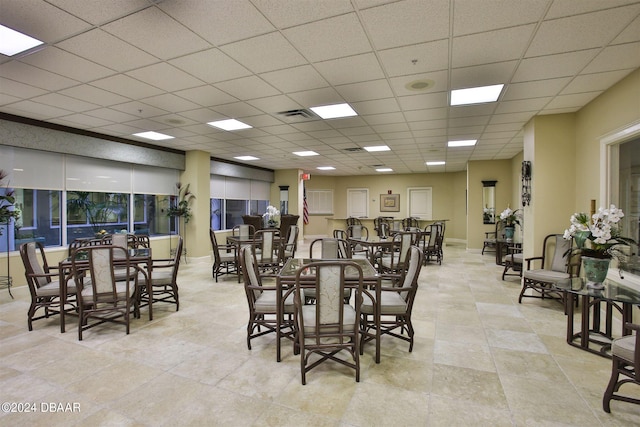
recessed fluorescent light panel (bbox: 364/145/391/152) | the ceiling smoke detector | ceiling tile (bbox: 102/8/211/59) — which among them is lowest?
ceiling tile (bbox: 102/8/211/59)

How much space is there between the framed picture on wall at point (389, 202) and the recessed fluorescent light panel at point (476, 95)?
9256 mm

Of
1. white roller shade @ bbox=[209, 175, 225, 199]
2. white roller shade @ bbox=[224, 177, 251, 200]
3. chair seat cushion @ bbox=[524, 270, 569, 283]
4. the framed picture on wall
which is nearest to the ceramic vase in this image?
chair seat cushion @ bbox=[524, 270, 569, 283]

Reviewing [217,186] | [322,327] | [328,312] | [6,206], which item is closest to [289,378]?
[322,327]

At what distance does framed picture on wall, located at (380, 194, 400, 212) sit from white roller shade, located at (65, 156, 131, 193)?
9726 mm

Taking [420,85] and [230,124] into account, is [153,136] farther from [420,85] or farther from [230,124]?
[420,85]

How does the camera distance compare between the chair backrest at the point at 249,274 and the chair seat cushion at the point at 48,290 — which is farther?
the chair seat cushion at the point at 48,290

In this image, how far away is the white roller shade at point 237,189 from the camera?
10.1 meters

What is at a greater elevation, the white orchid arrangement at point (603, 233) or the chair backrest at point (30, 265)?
the white orchid arrangement at point (603, 233)

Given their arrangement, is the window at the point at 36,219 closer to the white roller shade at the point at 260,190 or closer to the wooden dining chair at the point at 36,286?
the wooden dining chair at the point at 36,286

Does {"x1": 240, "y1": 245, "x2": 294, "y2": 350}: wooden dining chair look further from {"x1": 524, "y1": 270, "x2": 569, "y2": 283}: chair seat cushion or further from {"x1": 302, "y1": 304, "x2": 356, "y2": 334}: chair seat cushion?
{"x1": 524, "y1": 270, "x2": 569, "y2": 283}: chair seat cushion

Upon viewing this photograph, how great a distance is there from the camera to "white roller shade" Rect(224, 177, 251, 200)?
10.1m

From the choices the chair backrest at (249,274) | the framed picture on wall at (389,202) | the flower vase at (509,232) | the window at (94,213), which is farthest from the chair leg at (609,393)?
the framed picture on wall at (389,202)

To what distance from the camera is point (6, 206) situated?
15.1 feet

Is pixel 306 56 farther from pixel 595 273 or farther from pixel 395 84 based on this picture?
pixel 595 273
